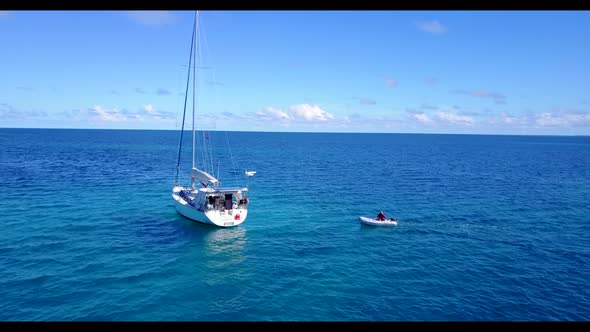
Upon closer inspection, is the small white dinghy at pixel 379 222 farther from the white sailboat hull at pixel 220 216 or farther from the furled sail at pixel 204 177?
the furled sail at pixel 204 177

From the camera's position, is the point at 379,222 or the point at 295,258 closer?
the point at 295,258

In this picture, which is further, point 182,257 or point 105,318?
point 182,257

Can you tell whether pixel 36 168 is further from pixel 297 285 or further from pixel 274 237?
pixel 297 285

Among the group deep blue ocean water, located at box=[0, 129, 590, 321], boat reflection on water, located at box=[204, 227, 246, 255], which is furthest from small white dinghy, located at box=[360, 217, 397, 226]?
boat reflection on water, located at box=[204, 227, 246, 255]

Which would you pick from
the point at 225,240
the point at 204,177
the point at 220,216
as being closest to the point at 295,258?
the point at 225,240

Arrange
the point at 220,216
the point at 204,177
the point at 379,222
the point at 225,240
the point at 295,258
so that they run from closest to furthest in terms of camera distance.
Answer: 1. the point at 295,258
2. the point at 225,240
3. the point at 220,216
4. the point at 379,222
5. the point at 204,177

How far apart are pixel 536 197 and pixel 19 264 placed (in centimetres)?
7318

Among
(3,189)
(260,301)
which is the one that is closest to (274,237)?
(260,301)

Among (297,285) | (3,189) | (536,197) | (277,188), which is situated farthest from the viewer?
(277,188)

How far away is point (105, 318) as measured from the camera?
2256cm

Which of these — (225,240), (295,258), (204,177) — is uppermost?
(204,177)

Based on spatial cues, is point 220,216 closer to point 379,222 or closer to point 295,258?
point 295,258

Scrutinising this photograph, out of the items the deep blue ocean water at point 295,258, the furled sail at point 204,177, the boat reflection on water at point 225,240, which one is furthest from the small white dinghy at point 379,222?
the furled sail at point 204,177

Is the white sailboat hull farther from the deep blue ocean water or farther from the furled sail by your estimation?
the furled sail
